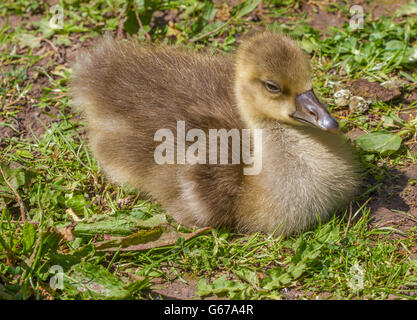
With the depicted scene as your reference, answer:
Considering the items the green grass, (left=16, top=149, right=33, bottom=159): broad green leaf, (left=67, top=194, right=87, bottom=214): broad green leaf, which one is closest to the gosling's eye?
the green grass

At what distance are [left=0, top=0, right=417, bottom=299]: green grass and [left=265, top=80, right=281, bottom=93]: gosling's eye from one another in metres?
0.62

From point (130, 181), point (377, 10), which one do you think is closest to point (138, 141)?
point (130, 181)

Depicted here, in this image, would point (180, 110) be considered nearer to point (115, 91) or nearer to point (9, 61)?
point (115, 91)

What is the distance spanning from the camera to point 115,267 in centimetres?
223

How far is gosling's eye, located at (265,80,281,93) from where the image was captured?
2.11 metres

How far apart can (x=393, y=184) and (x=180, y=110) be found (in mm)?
1025

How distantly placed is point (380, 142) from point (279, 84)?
29.3 inches

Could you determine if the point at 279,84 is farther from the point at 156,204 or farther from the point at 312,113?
the point at 156,204

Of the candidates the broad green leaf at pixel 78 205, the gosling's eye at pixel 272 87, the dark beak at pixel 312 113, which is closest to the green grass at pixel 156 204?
the broad green leaf at pixel 78 205

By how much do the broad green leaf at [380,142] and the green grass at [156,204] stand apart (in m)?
0.01

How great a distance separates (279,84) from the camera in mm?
2094

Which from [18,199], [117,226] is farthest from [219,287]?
[18,199]

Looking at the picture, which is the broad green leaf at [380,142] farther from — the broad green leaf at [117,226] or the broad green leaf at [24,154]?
the broad green leaf at [24,154]

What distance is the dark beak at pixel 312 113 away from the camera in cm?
200
